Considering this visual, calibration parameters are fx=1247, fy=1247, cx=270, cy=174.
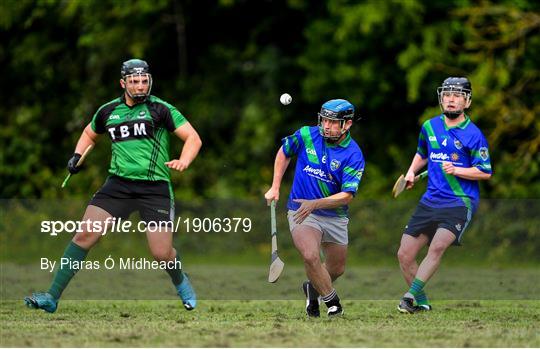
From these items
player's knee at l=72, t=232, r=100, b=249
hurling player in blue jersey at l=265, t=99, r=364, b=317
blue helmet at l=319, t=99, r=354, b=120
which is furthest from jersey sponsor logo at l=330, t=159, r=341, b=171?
player's knee at l=72, t=232, r=100, b=249

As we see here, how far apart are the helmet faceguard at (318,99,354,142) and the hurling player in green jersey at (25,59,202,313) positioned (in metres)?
1.10

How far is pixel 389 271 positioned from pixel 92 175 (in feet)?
23.1

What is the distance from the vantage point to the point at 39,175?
2158 centimetres

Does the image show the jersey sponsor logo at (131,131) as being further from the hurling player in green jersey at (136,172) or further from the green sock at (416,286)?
the green sock at (416,286)

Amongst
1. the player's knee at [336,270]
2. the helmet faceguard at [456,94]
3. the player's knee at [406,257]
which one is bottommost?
the player's knee at [336,270]

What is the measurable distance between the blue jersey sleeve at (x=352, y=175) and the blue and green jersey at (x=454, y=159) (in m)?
0.85

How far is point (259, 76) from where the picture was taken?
22094 mm

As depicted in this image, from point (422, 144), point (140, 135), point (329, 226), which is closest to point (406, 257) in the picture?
point (329, 226)

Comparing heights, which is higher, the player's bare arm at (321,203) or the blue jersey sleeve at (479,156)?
the blue jersey sleeve at (479,156)

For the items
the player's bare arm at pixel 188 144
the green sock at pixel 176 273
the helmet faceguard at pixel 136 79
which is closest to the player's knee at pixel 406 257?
the green sock at pixel 176 273

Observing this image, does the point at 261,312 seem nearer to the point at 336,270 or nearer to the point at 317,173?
the point at 336,270

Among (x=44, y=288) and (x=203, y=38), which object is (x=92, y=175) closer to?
(x=203, y=38)

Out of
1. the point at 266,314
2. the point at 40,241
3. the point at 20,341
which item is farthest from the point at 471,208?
the point at 40,241

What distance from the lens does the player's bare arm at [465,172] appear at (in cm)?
1090
